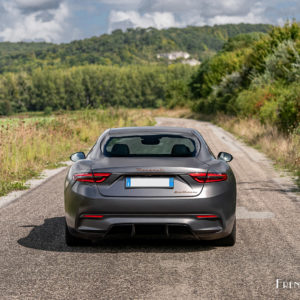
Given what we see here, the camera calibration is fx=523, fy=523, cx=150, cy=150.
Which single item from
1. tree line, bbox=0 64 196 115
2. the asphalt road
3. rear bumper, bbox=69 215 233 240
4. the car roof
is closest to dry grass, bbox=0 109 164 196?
the asphalt road

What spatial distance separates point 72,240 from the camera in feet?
19.0

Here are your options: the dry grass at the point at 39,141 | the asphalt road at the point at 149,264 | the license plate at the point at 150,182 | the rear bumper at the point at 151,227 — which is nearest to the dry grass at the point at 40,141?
the dry grass at the point at 39,141

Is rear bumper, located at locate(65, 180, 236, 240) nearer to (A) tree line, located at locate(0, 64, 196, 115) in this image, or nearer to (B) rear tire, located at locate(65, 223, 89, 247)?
(B) rear tire, located at locate(65, 223, 89, 247)

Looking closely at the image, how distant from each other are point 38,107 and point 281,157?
490 feet

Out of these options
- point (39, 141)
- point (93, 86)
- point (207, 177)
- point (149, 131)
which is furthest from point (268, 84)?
point (93, 86)

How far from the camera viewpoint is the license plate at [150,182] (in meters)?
5.20

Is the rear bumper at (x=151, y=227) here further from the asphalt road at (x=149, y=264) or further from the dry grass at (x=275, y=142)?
the dry grass at (x=275, y=142)

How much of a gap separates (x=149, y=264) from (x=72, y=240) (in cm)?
108

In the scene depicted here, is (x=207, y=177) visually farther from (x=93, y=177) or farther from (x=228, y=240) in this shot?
(x=93, y=177)

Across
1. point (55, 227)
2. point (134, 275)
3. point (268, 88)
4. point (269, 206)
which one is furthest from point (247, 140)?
point (134, 275)

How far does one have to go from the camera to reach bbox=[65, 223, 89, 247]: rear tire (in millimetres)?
5747

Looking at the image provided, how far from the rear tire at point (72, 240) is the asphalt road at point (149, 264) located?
8 centimetres

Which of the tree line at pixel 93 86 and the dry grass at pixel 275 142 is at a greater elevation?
the dry grass at pixel 275 142

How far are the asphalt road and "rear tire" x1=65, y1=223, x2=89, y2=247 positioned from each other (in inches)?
3.2
